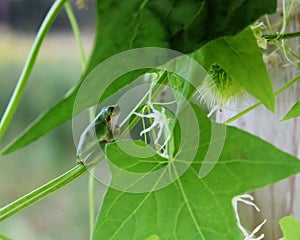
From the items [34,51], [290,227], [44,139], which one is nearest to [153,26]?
[34,51]

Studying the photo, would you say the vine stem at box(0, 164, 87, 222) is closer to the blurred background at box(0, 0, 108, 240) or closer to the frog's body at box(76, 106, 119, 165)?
the frog's body at box(76, 106, 119, 165)

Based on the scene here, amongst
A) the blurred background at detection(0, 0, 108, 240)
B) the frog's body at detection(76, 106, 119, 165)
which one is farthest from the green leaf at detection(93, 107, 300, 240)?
the blurred background at detection(0, 0, 108, 240)

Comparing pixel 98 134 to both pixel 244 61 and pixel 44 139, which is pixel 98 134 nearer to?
pixel 244 61

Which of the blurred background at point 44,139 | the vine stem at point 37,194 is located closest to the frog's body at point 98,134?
the vine stem at point 37,194

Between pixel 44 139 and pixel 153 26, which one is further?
pixel 44 139

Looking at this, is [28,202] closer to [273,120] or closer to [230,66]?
[230,66]

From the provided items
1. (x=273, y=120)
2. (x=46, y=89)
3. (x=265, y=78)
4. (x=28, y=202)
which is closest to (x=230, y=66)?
(x=265, y=78)
